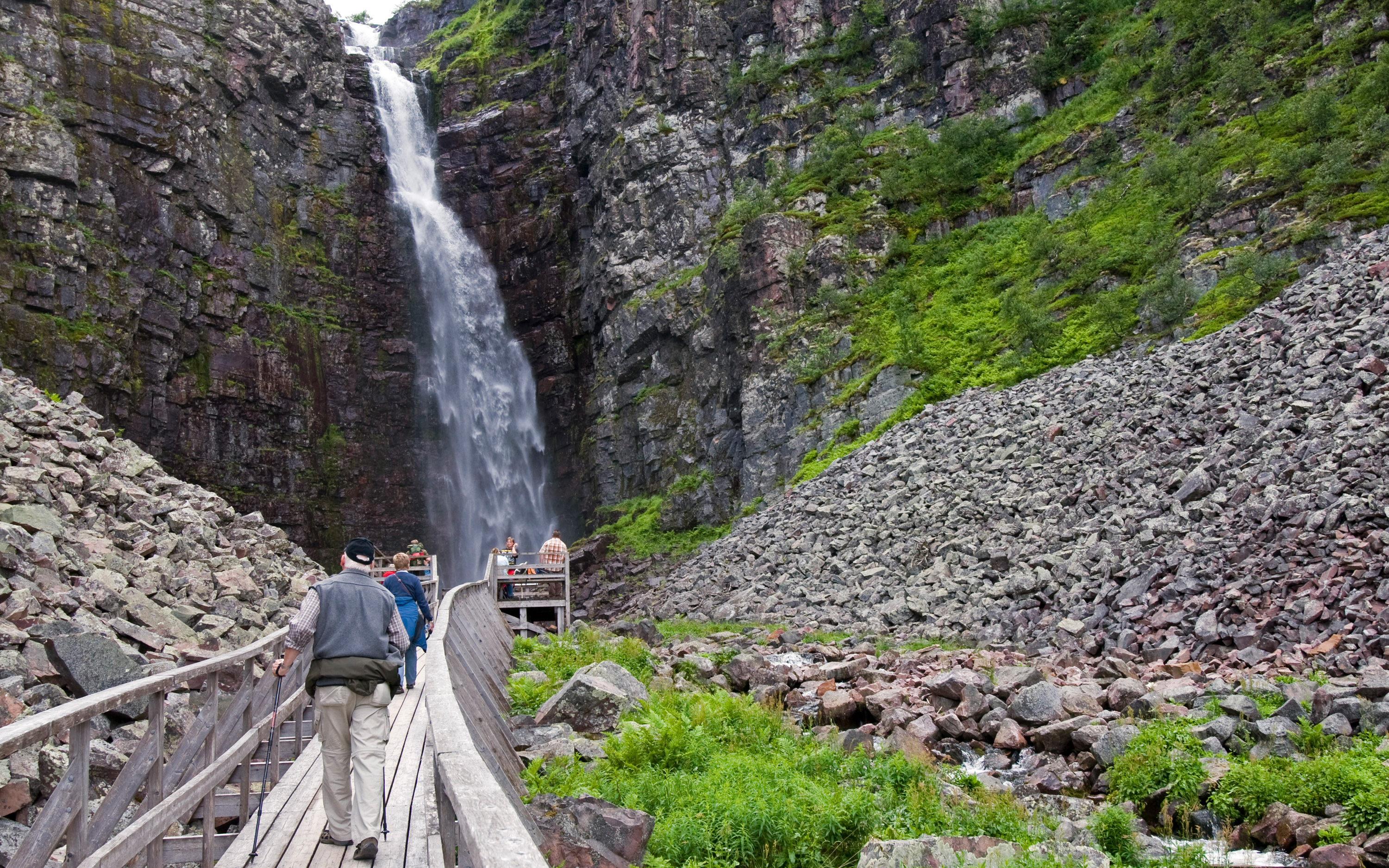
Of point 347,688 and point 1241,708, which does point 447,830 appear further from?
point 1241,708

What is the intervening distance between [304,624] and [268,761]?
50.7 inches

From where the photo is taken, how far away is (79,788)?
382cm

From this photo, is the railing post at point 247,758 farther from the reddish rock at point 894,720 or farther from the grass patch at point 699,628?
the grass patch at point 699,628

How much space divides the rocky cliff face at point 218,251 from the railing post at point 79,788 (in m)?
38.2

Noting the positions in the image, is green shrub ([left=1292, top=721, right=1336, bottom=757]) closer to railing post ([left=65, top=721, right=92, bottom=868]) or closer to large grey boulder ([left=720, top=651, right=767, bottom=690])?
large grey boulder ([left=720, top=651, right=767, bottom=690])

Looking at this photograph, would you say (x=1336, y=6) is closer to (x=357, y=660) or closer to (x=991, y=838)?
(x=991, y=838)

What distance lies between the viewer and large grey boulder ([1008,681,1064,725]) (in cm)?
900

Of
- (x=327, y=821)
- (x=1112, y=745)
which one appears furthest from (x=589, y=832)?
(x=1112, y=745)

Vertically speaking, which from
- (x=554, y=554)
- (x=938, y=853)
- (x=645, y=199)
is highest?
(x=645, y=199)

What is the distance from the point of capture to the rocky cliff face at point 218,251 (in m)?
36.2

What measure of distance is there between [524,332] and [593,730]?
139 ft

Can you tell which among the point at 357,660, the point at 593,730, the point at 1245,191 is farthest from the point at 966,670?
the point at 1245,191

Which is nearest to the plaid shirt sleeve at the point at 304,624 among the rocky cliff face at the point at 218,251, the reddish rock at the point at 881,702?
the reddish rock at the point at 881,702

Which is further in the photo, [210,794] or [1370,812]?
[1370,812]
